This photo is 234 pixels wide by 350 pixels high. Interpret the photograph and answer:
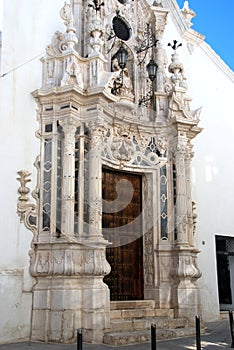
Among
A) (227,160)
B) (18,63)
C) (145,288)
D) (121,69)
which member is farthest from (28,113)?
(227,160)

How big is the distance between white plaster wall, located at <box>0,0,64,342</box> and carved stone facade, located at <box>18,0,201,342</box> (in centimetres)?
19

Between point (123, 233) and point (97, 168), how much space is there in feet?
7.33

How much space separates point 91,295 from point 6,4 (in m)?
6.34

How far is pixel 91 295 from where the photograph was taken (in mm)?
9539

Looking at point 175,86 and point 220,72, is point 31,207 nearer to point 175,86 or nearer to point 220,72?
point 175,86

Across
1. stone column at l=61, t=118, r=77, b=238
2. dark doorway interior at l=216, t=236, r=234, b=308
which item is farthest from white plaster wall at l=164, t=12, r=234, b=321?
stone column at l=61, t=118, r=77, b=238

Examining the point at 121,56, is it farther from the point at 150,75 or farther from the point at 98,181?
the point at 98,181

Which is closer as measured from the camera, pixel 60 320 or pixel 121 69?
pixel 60 320

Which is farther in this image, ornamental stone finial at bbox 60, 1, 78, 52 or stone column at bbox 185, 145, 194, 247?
stone column at bbox 185, 145, 194, 247

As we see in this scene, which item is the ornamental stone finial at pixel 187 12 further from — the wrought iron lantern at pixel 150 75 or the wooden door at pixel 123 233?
the wooden door at pixel 123 233

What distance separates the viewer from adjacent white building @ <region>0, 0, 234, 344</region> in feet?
31.5

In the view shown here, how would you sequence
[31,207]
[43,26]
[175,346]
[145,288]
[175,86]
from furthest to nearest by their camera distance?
[175,86] → [145,288] → [43,26] → [31,207] → [175,346]

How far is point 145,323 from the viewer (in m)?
10.4

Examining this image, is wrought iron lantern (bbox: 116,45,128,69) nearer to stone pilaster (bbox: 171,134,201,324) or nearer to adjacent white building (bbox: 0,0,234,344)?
adjacent white building (bbox: 0,0,234,344)
